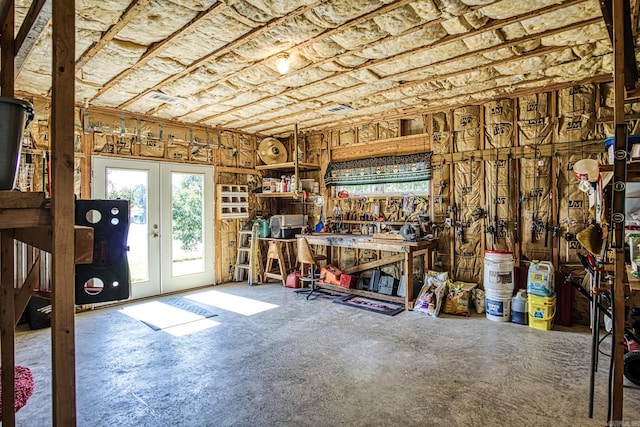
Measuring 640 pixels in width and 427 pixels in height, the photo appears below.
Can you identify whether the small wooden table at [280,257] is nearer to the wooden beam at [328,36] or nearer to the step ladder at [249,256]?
the step ladder at [249,256]

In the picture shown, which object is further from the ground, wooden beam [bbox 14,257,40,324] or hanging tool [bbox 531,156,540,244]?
hanging tool [bbox 531,156,540,244]

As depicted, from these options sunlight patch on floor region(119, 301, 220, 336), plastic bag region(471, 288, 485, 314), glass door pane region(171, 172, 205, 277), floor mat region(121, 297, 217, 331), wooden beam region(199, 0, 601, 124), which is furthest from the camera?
glass door pane region(171, 172, 205, 277)

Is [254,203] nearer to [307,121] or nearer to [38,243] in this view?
[307,121]

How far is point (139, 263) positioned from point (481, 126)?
559 centimetres

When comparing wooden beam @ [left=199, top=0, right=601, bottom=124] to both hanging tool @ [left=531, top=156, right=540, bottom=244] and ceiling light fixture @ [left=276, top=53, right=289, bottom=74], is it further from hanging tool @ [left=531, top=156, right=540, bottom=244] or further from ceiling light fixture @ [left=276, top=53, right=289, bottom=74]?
hanging tool @ [left=531, top=156, right=540, bottom=244]

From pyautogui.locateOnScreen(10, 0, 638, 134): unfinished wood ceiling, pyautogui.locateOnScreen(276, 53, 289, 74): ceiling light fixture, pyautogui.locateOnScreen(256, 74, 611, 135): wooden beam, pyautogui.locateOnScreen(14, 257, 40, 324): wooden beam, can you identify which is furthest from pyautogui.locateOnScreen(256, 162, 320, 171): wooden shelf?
pyautogui.locateOnScreen(14, 257, 40, 324): wooden beam

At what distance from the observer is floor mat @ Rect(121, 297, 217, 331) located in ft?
14.9

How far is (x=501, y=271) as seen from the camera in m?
4.42

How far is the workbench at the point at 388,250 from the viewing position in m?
4.93

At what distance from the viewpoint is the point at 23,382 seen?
1.73 meters

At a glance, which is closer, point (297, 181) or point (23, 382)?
point (23, 382)

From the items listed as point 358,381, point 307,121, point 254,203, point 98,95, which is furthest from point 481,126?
point 98,95

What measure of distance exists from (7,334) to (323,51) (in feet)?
10.3

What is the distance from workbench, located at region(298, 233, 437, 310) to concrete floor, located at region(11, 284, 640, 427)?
0.66 metres
